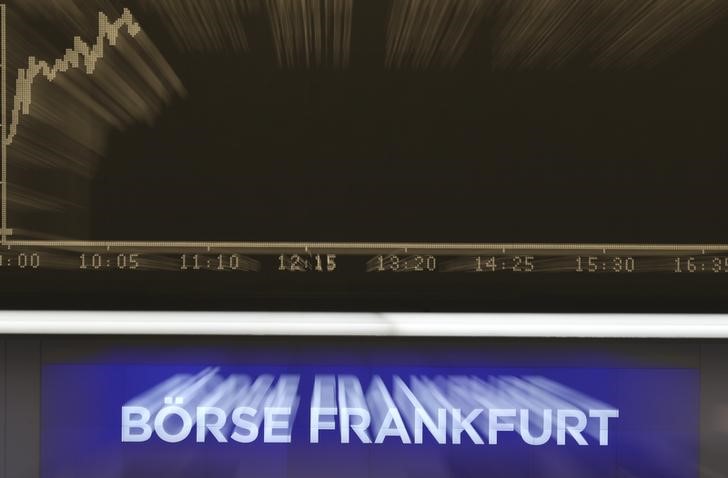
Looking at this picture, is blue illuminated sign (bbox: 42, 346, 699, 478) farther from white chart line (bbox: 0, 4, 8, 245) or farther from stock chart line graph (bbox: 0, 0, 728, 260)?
white chart line (bbox: 0, 4, 8, 245)

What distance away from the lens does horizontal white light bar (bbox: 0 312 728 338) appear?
1.43m

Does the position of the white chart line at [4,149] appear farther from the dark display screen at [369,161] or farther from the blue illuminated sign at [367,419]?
the blue illuminated sign at [367,419]

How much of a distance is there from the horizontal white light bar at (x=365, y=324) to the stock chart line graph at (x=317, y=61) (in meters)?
0.21

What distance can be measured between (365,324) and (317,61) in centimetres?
81

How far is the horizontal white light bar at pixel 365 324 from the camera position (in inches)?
56.2

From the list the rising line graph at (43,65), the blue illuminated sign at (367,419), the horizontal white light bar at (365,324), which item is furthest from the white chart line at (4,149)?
the blue illuminated sign at (367,419)

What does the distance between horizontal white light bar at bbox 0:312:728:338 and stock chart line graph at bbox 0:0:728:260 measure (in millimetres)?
211

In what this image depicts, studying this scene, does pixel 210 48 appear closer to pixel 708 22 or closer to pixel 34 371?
pixel 34 371

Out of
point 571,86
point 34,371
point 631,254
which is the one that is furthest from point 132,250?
point 631,254

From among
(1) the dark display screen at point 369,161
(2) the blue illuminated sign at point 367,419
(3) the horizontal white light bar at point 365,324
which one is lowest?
(2) the blue illuminated sign at point 367,419

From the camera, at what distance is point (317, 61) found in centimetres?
143

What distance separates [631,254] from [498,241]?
42 centimetres

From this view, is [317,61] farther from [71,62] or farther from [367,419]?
[367,419]

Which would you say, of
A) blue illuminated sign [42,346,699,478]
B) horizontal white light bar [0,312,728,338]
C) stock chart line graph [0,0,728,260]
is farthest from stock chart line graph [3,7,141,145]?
blue illuminated sign [42,346,699,478]
